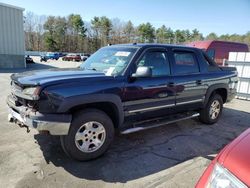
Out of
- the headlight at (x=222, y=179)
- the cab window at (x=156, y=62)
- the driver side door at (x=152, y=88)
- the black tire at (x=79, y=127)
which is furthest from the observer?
the cab window at (x=156, y=62)

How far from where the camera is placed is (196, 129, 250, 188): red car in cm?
151

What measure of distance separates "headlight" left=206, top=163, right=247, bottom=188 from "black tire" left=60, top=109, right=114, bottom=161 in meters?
2.07

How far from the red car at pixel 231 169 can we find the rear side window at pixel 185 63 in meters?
2.90

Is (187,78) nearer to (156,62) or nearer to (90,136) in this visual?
(156,62)

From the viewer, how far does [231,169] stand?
1598 millimetres

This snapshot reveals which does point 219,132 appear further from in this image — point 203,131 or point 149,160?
point 149,160

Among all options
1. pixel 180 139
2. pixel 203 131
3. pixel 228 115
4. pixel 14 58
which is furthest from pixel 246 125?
pixel 14 58

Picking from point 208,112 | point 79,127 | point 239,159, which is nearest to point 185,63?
point 208,112

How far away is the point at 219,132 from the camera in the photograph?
5.24 m

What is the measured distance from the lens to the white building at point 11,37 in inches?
765

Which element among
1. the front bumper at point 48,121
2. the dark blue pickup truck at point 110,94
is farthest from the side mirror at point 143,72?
the front bumper at point 48,121

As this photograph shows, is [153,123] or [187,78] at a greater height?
[187,78]

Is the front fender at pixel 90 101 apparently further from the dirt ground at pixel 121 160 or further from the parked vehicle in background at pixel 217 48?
the parked vehicle in background at pixel 217 48

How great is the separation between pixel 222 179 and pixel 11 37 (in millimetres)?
22071
